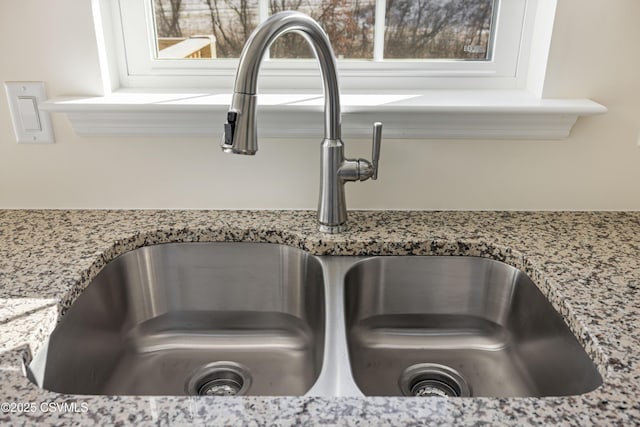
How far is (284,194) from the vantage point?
40.7 inches

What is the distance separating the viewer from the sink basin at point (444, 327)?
2.72 ft

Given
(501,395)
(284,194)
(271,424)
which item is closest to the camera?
(271,424)

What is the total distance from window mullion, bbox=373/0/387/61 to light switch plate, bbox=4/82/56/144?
0.67 meters

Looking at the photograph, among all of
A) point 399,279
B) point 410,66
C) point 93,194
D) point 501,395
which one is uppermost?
point 410,66

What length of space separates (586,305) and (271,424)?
48 centimetres

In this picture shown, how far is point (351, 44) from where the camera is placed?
1.05 m

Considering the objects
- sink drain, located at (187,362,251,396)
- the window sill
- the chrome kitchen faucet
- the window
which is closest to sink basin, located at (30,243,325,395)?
Answer: sink drain, located at (187,362,251,396)

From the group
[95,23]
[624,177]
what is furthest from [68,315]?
[624,177]

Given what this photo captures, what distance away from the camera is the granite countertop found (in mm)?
531

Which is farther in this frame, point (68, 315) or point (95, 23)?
point (95, 23)

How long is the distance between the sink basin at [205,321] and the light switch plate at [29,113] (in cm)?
32

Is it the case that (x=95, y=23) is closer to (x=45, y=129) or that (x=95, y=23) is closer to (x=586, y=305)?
(x=45, y=129)

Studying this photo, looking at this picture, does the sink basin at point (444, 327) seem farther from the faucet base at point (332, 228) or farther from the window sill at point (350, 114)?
the window sill at point (350, 114)

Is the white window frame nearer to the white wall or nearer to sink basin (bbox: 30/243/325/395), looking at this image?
the white wall
